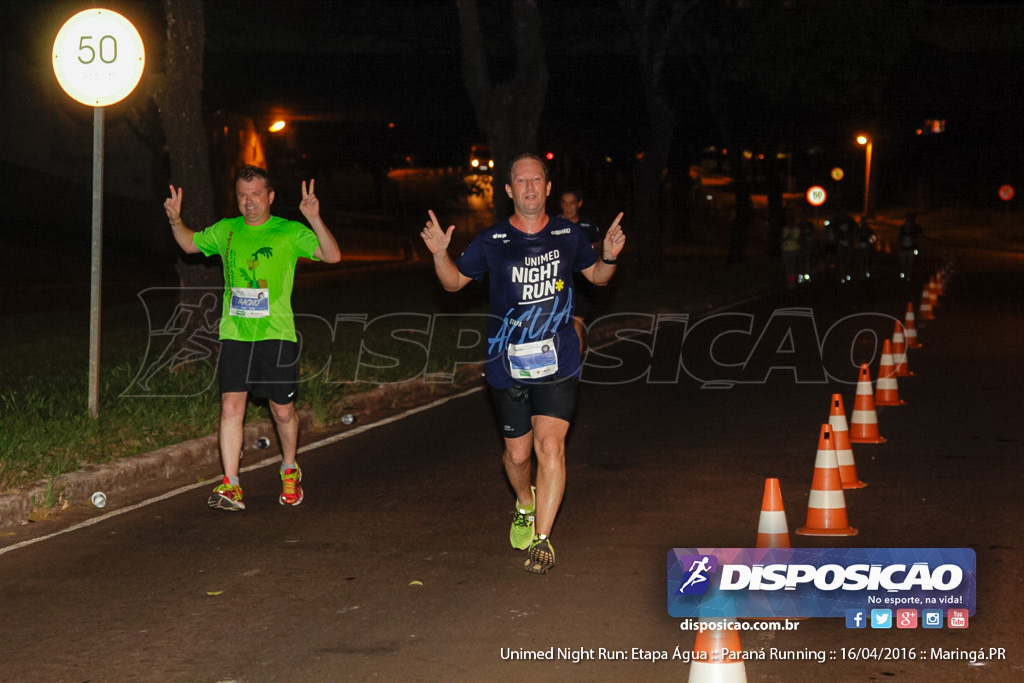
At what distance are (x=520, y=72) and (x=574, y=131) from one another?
1516 inches

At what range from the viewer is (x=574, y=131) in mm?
62125

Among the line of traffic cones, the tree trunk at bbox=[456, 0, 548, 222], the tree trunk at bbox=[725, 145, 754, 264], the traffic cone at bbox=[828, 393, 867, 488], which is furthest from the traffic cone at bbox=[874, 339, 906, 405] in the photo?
the tree trunk at bbox=[725, 145, 754, 264]

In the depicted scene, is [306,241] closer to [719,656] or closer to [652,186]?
[719,656]

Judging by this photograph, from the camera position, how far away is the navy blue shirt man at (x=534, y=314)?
273 inches

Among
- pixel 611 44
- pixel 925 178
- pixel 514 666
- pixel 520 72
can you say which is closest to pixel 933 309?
pixel 520 72

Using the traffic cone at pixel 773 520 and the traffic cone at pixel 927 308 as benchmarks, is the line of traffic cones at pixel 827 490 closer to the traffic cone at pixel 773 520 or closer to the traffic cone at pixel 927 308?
the traffic cone at pixel 773 520

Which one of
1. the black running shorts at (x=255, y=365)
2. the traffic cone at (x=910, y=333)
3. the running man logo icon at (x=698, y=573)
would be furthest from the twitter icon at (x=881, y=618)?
the traffic cone at (x=910, y=333)

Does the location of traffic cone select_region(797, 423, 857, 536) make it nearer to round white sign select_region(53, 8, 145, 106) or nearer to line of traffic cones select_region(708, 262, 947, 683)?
line of traffic cones select_region(708, 262, 947, 683)

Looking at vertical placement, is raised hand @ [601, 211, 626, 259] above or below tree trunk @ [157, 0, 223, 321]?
below

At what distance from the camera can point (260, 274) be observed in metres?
8.38

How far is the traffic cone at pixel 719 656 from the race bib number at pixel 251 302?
4.82 meters

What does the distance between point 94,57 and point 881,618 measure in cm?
725

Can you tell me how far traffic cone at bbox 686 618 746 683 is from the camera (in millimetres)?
4129

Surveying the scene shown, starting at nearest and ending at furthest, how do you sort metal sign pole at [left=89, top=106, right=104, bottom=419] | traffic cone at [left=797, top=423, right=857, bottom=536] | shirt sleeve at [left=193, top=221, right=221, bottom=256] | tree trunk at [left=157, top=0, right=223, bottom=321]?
1. traffic cone at [left=797, top=423, right=857, bottom=536]
2. shirt sleeve at [left=193, top=221, right=221, bottom=256]
3. metal sign pole at [left=89, top=106, right=104, bottom=419]
4. tree trunk at [left=157, top=0, right=223, bottom=321]
